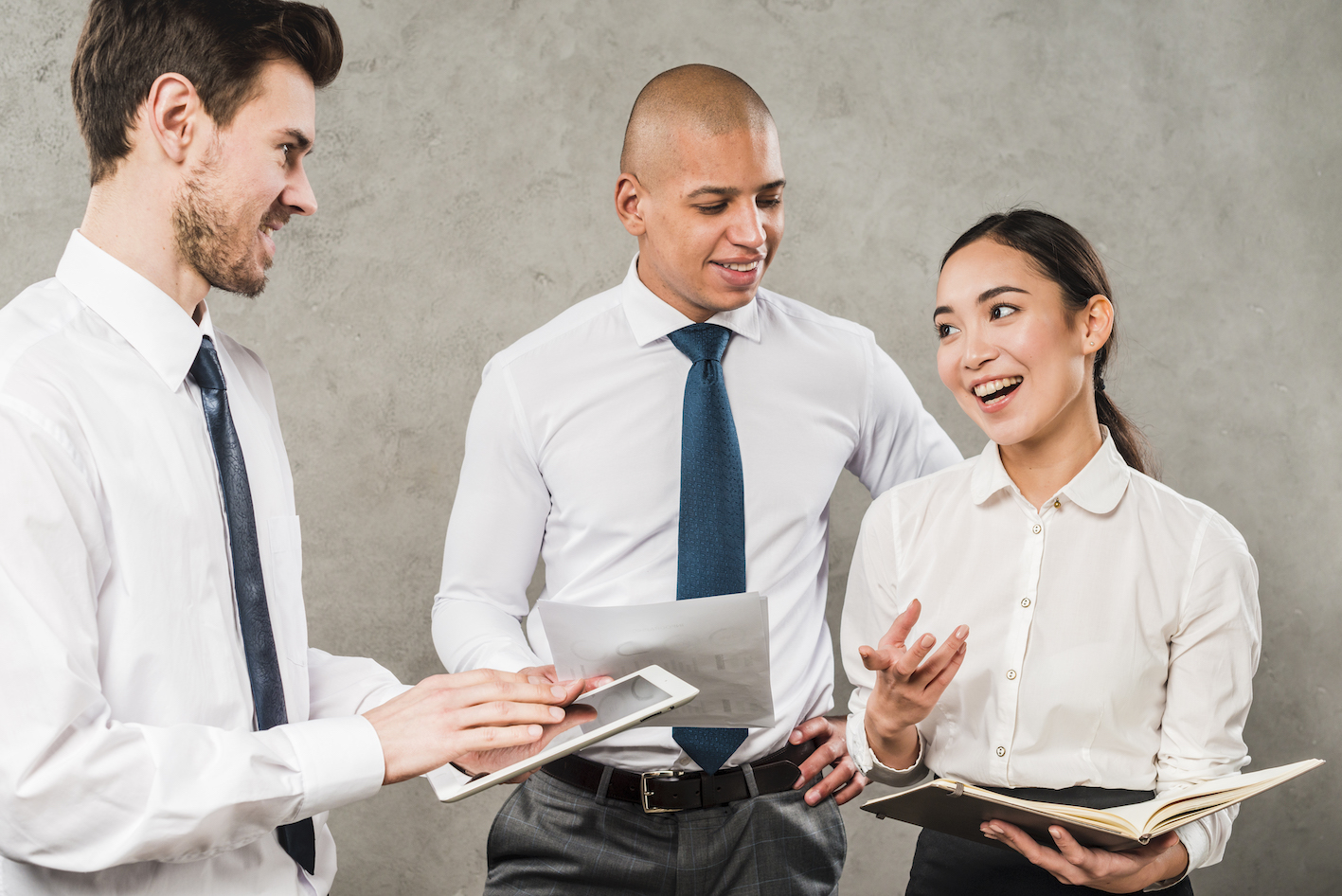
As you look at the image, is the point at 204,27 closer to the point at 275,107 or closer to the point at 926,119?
the point at 275,107

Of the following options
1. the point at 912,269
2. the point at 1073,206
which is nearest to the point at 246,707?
the point at 912,269

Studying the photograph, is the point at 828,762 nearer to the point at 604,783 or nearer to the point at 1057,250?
the point at 604,783

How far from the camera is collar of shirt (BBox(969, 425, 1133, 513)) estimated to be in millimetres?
1570

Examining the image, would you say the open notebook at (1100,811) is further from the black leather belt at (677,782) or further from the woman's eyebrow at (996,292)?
the woman's eyebrow at (996,292)

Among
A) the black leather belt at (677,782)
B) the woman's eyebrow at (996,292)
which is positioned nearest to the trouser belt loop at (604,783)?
the black leather belt at (677,782)

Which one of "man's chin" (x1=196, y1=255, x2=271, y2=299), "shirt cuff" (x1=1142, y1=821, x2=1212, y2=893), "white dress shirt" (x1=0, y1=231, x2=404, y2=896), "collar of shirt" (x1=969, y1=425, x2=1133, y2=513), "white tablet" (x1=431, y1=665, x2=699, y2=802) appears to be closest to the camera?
"white dress shirt" (x1=0, y1=231, x2=404, y2=896)

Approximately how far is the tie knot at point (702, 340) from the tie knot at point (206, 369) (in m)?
0.90

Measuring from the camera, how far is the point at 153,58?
128 centimetres

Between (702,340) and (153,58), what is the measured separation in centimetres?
105

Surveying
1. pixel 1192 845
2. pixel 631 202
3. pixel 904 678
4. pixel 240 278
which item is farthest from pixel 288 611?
pixel 1192 845

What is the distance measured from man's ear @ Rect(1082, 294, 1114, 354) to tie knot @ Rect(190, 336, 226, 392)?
1329mm

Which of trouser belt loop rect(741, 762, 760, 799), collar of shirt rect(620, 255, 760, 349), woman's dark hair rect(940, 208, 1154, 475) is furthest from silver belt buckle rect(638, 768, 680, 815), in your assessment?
woman's dark hair rect(940, 208, 1154, 475)

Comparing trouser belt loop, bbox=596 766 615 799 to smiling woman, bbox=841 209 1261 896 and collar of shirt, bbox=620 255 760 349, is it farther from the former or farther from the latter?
collar of shirt, bbox=620 255 760 349

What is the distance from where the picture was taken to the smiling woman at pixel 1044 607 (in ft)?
4.77
